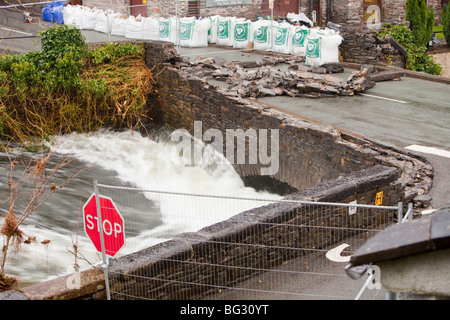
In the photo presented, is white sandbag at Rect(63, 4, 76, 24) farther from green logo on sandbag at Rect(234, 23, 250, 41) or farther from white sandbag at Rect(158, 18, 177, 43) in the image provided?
green logo on sandbag at Rect(234, 23, 250, 41)

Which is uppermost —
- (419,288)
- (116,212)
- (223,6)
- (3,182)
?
(223,6)

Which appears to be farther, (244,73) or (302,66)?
(302,66)

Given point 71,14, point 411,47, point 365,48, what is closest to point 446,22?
point 411,47

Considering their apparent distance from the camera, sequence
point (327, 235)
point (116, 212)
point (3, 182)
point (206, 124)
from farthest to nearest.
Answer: point (206, 124)
point (3, 182)
point (327, 235)
point (116, 212)

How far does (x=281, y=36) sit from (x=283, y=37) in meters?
0.10

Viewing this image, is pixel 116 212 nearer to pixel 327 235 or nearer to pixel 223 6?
pixel 327 235

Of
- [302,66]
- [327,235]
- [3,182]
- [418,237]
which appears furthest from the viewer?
[302,66]

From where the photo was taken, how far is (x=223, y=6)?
90.6 ft

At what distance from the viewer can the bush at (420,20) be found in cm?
2683

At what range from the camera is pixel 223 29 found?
81.0 feet

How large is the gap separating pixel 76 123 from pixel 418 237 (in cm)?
1470

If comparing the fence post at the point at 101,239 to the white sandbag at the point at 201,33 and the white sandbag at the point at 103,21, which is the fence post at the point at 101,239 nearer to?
the white sandbag at the point at 201,33

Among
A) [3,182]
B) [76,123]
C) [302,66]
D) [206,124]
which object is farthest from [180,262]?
[302,66]

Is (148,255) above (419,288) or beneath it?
beneath
